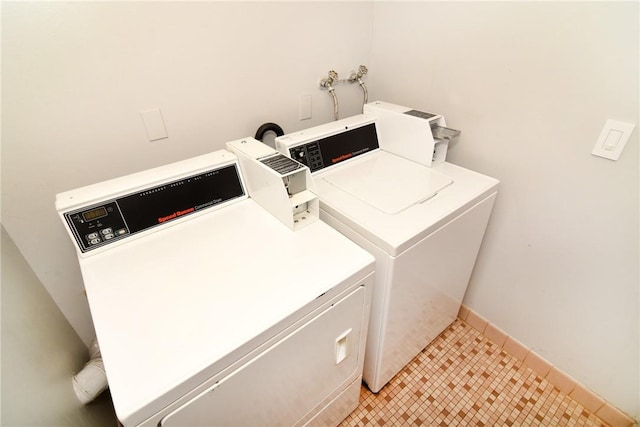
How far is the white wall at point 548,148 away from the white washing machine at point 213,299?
0.85 m

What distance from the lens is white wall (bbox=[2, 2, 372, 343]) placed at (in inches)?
38.2

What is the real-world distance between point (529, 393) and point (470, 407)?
310 mm

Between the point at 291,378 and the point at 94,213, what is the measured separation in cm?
76

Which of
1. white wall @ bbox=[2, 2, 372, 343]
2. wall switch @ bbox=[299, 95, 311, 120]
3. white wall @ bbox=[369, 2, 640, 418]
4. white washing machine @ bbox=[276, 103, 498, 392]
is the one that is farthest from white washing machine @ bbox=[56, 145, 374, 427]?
white wall @ bbox=[369, 2, 640, 418]

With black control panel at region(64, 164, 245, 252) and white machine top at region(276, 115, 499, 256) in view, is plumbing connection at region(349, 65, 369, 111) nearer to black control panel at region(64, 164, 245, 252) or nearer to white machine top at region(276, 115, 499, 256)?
white machine top at region(276, 115, 499, 256)

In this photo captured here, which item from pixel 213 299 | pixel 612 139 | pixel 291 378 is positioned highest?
pixel 612 139

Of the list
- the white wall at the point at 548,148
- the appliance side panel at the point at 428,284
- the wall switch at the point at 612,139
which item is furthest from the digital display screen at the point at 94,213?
the wall switch at the point at 612,139

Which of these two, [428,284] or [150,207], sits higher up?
[150,207]

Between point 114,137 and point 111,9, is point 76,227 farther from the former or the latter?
point 111,9

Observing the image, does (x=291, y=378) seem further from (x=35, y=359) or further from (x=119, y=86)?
(x=119, y=86)

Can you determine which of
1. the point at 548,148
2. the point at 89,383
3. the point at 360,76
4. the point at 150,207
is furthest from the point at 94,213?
the point at 548,148

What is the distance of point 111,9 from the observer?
101 cm

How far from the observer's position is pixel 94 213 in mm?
950

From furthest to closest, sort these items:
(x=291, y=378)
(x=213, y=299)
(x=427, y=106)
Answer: (x=427, y=106) < (x=291, y=378) < (x=213, y=299)
